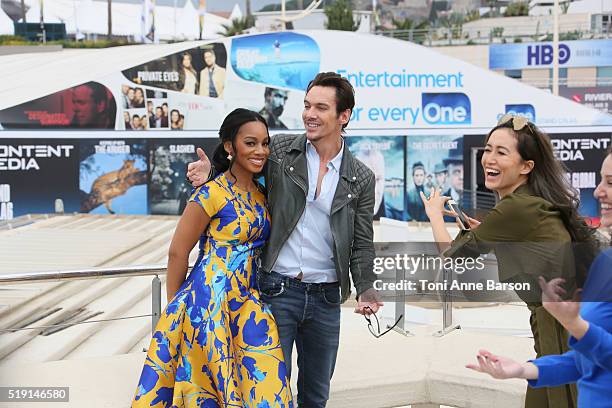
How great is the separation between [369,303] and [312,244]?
300 millimetres

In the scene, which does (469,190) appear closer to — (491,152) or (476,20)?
(491,152)

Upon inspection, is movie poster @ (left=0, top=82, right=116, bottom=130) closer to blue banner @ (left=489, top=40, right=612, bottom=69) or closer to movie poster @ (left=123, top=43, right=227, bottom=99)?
movie poster @ (left=123, top=43, right=227, bottom=99)

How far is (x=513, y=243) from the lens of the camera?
9.05 ft

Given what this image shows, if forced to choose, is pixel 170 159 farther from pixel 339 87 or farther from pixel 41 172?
pixel 339 87

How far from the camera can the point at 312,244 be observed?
10.5 ft

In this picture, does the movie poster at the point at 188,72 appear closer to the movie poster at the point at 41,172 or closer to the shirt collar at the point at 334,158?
the movie poster at the point at 41,172

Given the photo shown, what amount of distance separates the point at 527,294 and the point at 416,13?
76086 mm

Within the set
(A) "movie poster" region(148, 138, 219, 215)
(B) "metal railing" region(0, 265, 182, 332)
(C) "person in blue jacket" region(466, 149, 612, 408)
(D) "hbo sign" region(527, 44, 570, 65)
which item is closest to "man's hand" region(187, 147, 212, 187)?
(B) "metal railing" region(0, 265, 182, 332)

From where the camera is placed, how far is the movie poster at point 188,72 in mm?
21438

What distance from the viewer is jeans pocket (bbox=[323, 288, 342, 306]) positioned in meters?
3.24

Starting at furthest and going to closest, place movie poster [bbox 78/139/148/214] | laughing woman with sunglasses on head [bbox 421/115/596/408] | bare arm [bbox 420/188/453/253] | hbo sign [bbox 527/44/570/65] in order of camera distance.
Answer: hbo sign [bbox 527/44/570/65] < movie poster [bbox 78/139/148/214] < bare arm [bbox 420/188/453/253] < laughing woman with sunglasses on head [bbox 421/115/596/408]

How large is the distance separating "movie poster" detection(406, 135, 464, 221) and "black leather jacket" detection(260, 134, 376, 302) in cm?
1773

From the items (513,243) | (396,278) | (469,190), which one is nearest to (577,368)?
(513,243)

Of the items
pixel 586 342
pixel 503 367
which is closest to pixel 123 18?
pixel 503 367
